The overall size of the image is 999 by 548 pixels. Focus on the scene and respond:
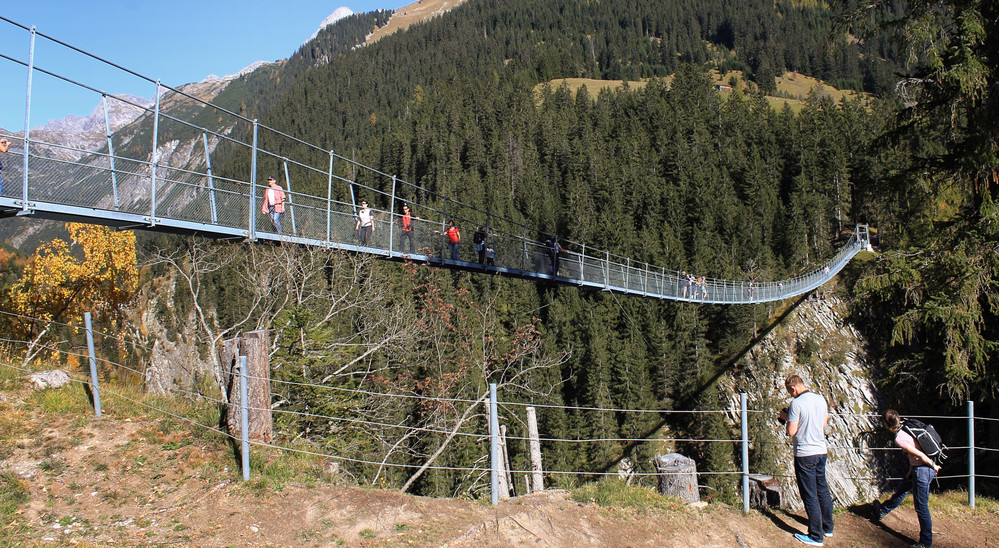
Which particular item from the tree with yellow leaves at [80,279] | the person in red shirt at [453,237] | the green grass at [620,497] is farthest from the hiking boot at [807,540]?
the tree with yellow leaves at [80,279]

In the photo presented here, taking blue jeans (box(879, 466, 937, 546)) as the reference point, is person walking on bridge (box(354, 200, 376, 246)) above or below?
above

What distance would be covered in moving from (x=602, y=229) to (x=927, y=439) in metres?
51.9

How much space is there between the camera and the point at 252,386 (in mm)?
5918

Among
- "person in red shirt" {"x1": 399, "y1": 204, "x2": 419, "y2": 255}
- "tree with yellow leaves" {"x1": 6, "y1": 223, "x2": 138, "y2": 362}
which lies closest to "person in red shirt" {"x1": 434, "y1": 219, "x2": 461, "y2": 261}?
"person in red shirt" {"x1": 399, "y1": 204, "x2": 419, "y2": 255}

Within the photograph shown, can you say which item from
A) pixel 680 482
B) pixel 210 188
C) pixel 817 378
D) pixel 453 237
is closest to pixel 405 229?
pixel 453 237

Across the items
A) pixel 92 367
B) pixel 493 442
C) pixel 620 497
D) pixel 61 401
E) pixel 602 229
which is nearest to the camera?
pixel 493 442

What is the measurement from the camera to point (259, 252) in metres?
15.0

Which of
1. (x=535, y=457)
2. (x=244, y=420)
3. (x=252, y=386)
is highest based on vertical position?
(x=252, y=386)

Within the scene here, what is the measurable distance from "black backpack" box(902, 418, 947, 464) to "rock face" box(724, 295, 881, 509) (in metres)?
26.8

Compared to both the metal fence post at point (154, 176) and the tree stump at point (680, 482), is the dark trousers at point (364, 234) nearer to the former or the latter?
the metal fence post at point (154, 176)

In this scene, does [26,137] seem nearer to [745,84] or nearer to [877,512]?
[877,512]

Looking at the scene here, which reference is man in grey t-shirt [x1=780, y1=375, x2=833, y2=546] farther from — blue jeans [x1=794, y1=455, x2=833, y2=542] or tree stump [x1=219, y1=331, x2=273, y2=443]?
tree stump [x1=219, y1=331, x2=273, y2=443]

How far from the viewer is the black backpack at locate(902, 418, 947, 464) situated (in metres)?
4.93

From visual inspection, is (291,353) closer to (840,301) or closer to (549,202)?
(840,301)
